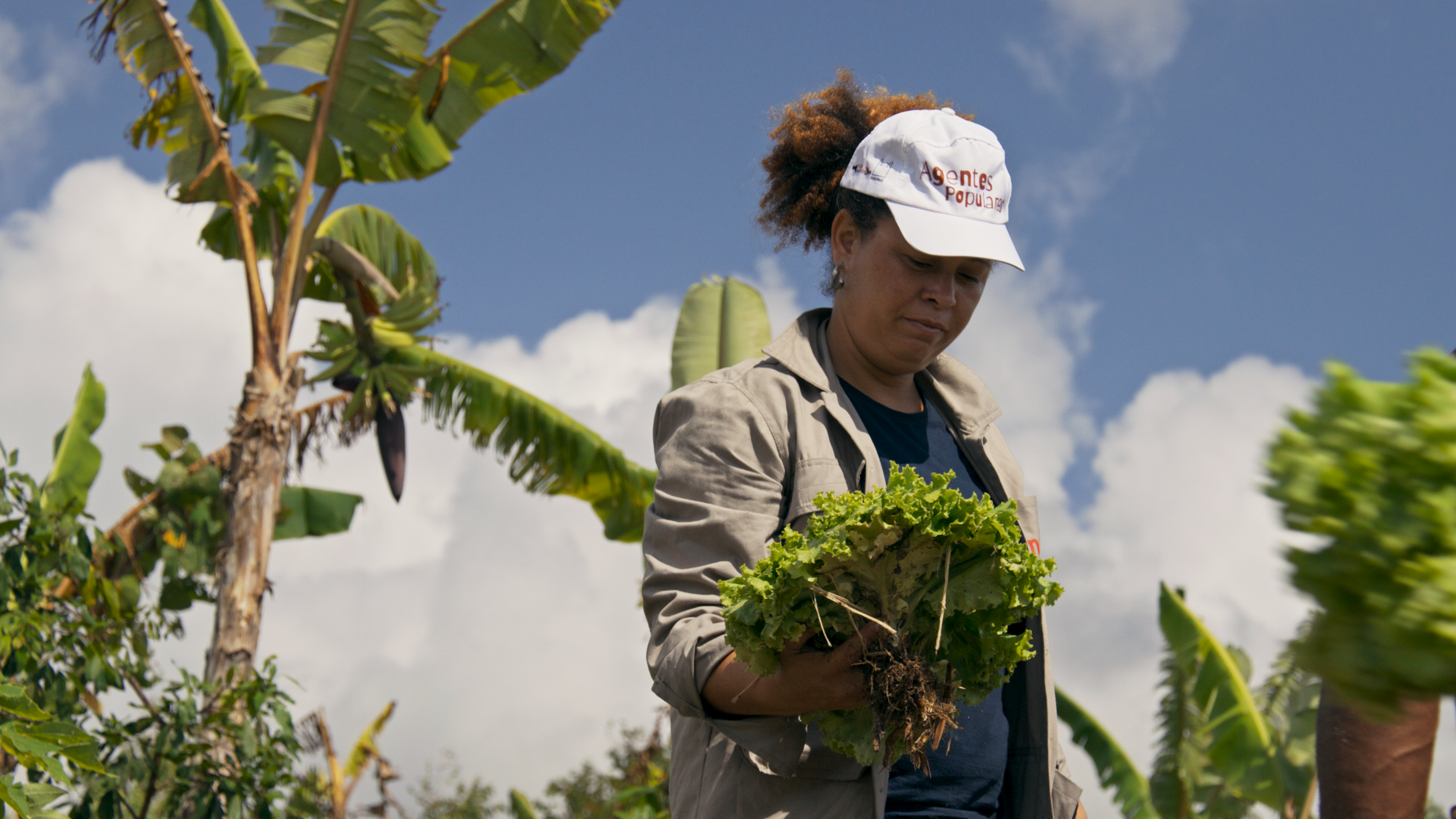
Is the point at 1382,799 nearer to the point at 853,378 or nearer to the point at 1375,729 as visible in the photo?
the point at 1375,729

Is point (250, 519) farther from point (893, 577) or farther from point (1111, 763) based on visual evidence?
point (1111, 763)

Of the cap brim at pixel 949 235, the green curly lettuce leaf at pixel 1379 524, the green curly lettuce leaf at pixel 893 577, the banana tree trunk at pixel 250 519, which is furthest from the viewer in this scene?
the banana tree trunk at pixel 250 519

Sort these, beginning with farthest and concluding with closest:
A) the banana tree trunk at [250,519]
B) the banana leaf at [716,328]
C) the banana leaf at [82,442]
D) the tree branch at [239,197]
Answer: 1. the banana leaf at [716,328]
2. the banana leaf at [82,442]
3. the tree branch at [239,197]
4. the banana tree trunk at [250,519]

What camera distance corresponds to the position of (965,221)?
2.36 metres

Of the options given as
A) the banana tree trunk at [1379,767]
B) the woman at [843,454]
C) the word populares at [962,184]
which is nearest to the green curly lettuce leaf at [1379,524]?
the banana tree trunk at [1379,767]

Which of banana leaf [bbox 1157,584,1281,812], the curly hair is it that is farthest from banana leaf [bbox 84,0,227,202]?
banana leaf [bbox 1157,584,1281,812]

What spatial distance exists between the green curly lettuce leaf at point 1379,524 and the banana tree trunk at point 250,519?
6349mm

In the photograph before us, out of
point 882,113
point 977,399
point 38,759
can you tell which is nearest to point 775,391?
point 977,399

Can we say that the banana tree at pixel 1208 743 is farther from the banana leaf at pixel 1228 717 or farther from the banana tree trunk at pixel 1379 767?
the banana tree trunk at pixel 1379 767

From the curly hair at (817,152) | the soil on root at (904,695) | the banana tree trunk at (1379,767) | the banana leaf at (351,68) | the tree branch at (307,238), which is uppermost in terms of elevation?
the banana leaf at (351,68)

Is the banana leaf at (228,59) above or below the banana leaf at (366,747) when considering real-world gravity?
above

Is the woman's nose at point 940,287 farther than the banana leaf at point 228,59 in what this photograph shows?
No

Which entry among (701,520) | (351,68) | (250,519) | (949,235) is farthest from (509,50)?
(701,520)

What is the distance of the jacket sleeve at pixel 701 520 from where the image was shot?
6.27ft
